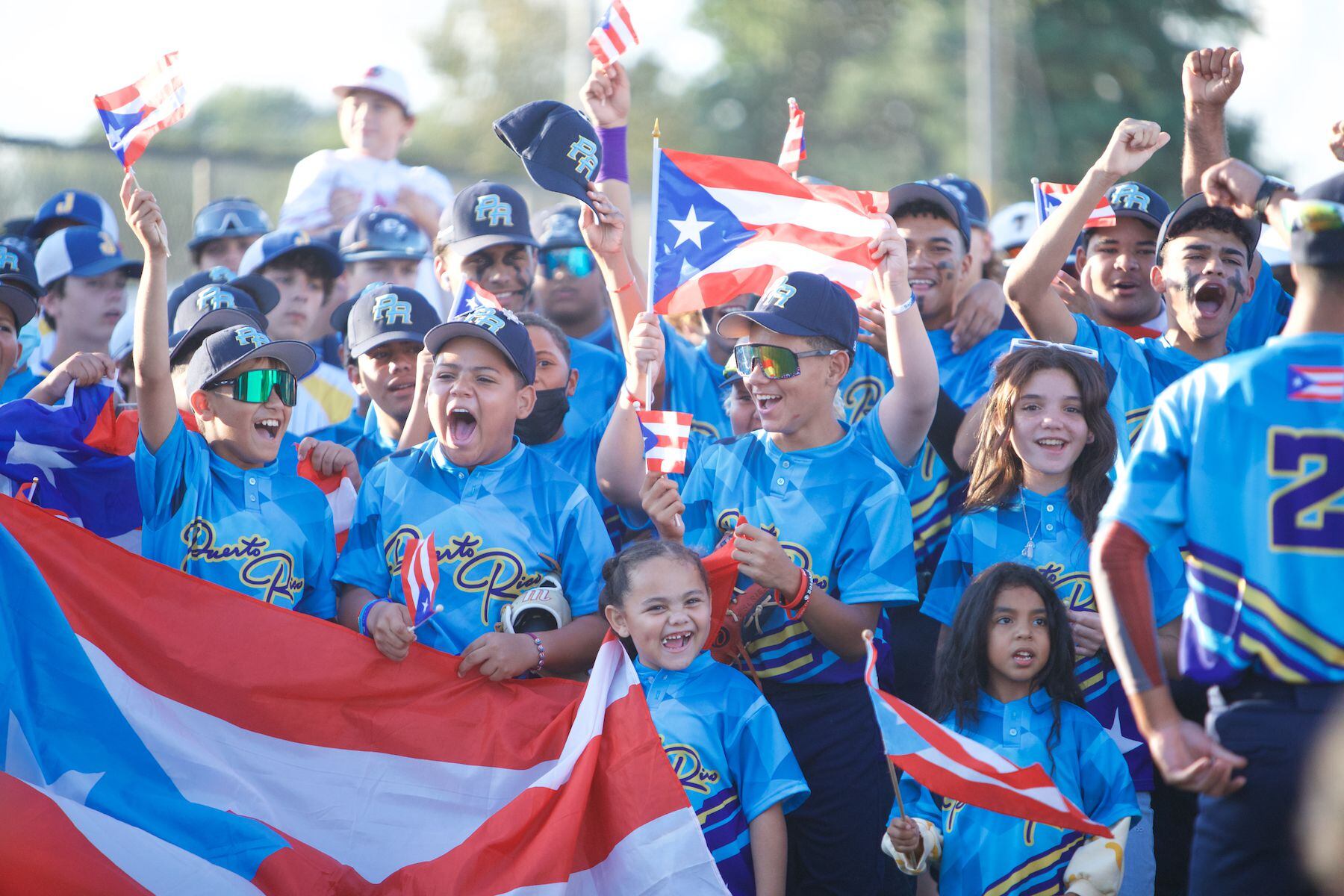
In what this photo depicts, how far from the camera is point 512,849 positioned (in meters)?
5.16

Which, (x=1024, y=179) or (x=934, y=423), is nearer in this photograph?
(x=934, y=423)

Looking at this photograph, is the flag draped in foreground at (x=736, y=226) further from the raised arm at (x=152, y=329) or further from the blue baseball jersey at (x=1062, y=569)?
the raised arm at (x=152, y=329)

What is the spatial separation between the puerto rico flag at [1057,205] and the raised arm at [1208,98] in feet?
1.51

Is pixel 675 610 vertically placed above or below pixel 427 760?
above

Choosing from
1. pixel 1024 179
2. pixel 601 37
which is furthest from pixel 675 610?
pixel 1024 179

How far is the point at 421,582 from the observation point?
18.3ft

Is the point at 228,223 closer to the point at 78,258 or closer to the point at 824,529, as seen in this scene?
the point at 78,258

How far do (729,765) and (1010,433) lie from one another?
1670mm

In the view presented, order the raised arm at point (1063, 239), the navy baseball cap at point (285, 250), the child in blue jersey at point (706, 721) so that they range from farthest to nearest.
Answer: the navy baseball cap at point (285, 250) < the raised arm at point (1063, 239) < the child in blue jersey at point (706, 721)

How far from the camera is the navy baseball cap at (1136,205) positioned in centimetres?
695

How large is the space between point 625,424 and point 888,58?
136 feet

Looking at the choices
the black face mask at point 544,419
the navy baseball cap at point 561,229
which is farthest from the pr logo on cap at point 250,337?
the navy baseball cap at point 561,229

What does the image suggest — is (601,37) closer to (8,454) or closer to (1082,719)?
(8,454)

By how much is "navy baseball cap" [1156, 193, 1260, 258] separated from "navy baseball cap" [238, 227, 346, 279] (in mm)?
4577
